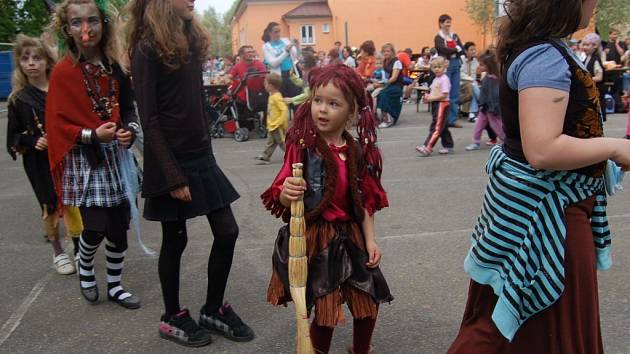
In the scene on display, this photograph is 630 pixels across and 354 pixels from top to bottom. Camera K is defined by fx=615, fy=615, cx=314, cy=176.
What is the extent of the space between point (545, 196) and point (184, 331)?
2.14 m

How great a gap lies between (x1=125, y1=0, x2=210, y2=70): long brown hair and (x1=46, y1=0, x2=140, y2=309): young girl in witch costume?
1.97 ft

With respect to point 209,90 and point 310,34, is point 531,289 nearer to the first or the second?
point 209,90

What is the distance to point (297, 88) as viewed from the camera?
1260cm

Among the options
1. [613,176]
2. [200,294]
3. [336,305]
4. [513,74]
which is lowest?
[200,294]

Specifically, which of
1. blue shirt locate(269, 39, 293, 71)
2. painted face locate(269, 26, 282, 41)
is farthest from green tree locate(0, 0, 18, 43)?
blue shirt locate(269, 39, 293, 71)

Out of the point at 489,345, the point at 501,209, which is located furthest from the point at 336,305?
the point at 501,209

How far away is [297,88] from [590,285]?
35.5ft

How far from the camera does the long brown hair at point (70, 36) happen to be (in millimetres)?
3564

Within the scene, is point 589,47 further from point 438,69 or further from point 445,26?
point 438,69

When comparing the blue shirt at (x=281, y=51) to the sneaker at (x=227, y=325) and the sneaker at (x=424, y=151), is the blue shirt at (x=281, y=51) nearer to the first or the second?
the sneaker at (x=424, y=151)

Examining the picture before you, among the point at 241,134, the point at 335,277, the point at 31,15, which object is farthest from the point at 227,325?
the point at 31,15

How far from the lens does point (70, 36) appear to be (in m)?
3.60

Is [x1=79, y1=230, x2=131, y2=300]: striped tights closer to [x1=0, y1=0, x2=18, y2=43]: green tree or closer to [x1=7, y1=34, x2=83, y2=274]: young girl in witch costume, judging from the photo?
[x1=7, y1=34, x2=83, y2=274]: young girl in witch costume

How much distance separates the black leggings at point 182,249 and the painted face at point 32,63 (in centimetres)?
200
